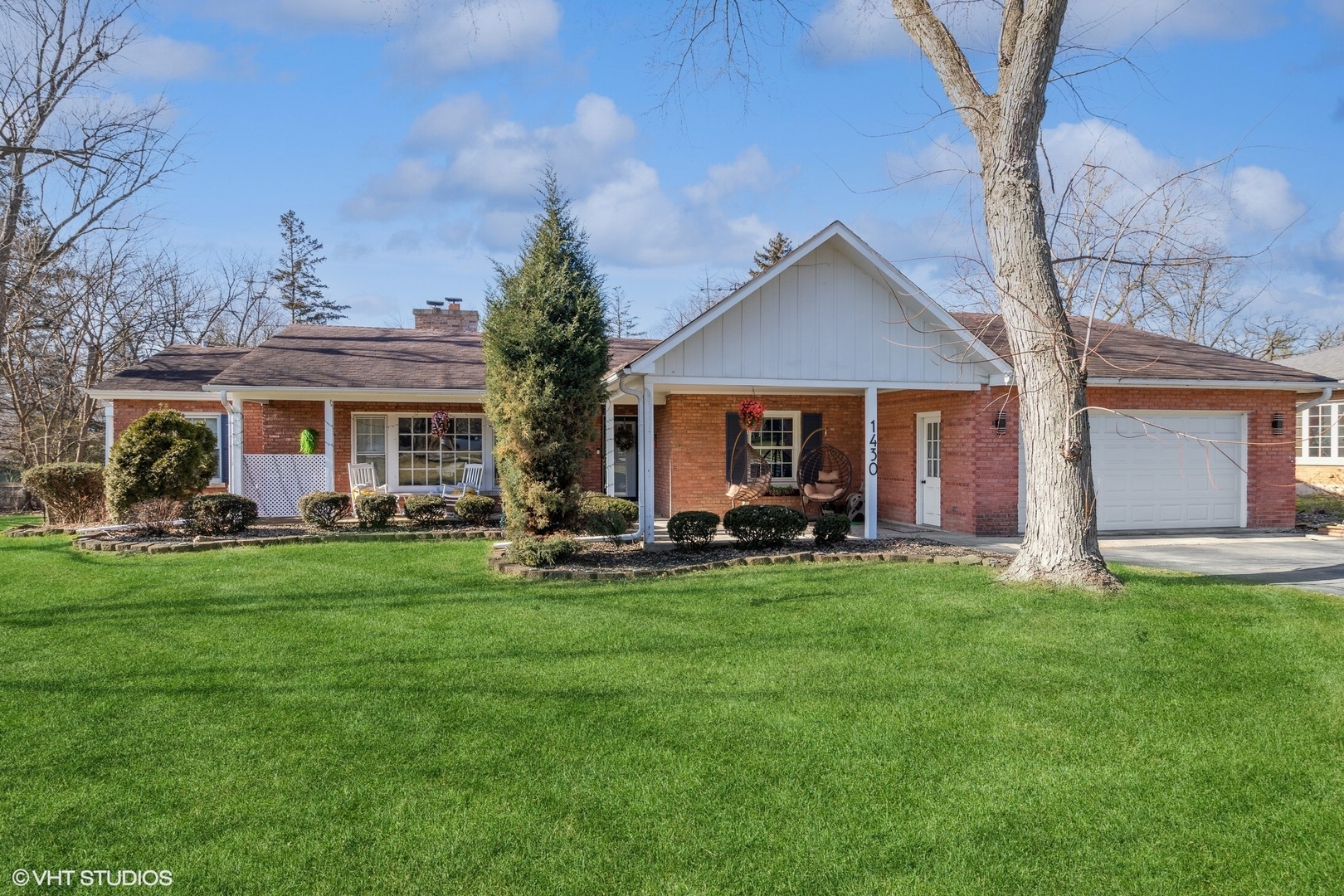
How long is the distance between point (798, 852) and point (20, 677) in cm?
541

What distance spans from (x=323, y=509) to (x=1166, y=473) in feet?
45.7

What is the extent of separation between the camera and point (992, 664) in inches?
233

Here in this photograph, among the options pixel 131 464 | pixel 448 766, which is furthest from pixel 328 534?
pixel 448 766

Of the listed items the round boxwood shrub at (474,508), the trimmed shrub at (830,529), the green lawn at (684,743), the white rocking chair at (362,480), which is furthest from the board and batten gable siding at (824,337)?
the white rocking chair at (362,480)

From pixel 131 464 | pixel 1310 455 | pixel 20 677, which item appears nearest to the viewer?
pixel 20 677

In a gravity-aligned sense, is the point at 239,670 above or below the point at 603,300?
below

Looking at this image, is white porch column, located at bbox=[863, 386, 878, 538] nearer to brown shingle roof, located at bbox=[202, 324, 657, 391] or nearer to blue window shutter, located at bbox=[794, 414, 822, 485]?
blue window shutter, located at bbox=[794, 414, 822, 485]

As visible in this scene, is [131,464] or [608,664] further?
[131,464]

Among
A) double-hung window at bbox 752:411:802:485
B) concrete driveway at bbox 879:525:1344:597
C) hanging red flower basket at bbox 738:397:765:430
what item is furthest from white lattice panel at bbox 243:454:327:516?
concrete driveway at bbox 879:525:1344:597

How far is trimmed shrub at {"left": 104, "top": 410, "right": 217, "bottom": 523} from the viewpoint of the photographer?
1195 cm

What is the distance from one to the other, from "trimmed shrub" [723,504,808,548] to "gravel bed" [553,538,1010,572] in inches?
4.9

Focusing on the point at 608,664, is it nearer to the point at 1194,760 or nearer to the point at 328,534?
the point at 1194,760

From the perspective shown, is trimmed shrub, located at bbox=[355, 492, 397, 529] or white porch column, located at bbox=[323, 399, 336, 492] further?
white porch column, located at bbox=[323, 399, 336, 492]

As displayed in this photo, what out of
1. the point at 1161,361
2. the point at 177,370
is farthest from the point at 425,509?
the point at 1161,361
